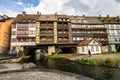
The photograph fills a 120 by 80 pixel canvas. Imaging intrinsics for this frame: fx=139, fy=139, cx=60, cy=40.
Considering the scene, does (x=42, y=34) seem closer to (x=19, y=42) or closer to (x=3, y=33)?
(x=19, y=42)

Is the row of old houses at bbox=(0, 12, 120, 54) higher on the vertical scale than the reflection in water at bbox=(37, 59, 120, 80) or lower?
higher

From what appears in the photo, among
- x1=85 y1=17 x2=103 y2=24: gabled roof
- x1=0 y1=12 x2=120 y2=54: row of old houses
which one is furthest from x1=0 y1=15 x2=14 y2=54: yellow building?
x1=85 y1=17 x2=103 y2=24: gabled roof

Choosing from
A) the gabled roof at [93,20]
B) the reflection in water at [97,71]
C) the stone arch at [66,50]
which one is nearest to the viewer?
the reflection in water at [97,71]

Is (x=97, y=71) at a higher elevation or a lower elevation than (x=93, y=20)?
lower

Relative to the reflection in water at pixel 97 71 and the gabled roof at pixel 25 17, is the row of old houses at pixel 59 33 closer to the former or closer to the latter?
the gabled roof at pixel 25 17

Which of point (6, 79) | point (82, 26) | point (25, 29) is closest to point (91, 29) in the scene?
point (82, 26)

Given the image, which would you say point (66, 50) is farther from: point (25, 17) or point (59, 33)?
point (25, 17)

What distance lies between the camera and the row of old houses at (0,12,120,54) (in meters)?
58.8

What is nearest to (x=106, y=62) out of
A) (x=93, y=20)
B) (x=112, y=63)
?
(x=112, y=63)

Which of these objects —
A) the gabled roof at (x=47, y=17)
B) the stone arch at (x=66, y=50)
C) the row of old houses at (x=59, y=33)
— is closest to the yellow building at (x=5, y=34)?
the row of old houses at (x=59, y=33)

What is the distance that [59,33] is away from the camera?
6162cm

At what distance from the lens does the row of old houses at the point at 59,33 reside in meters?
58.8

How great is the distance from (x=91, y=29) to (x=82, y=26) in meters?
4.37

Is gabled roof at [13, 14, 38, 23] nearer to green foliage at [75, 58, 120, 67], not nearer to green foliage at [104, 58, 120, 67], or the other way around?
green foliage at [75, 58, 120, 67]
